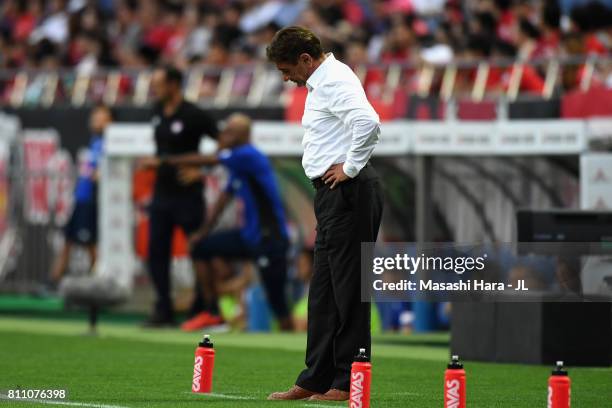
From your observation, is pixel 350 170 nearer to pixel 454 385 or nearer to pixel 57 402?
pixel 454 385

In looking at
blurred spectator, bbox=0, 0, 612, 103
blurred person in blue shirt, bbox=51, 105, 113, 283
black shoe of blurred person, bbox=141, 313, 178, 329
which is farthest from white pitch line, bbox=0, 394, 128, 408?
blurred person in blue shirt, bbox=51, 105, 113, 283

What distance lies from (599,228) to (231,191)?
218 inches

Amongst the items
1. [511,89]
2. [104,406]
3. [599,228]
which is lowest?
[104,406]

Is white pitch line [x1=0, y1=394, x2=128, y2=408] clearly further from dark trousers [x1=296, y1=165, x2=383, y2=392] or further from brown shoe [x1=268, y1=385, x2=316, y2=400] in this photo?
dark trousers [x1=296, y1=165, x2=383, y2=392]

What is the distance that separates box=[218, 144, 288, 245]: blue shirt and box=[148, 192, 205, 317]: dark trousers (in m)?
0.72

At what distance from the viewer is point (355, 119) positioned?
30.7 feet

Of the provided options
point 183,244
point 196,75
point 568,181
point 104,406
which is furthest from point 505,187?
point 104,406

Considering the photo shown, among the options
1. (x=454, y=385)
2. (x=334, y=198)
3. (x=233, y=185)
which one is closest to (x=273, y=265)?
(x=233, y=185)

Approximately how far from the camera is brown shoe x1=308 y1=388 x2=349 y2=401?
9.55m

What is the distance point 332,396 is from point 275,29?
14.8 metres

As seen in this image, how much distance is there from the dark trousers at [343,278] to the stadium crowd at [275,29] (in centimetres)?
963

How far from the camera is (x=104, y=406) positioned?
29.0 ft

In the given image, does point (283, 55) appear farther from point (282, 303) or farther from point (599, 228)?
point (282, 303)

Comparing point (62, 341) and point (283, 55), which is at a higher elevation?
point (283, 55)
